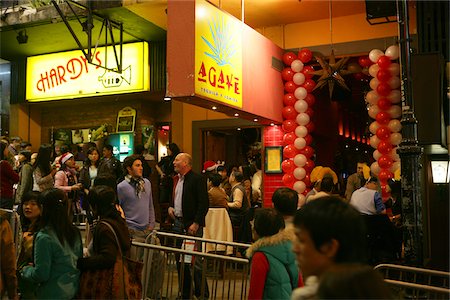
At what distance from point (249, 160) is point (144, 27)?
4.86m

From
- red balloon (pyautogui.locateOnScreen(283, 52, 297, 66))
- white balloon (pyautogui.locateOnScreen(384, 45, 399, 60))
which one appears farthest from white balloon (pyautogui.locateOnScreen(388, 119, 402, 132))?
red balloon (pyautogui.locateOnScreen(283, 52, 297, 66))

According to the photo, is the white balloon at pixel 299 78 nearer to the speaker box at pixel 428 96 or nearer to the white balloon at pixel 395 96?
the white balloon at pixel 395 96

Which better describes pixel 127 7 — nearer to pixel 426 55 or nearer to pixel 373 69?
pixel 373 69

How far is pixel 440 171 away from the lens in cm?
964

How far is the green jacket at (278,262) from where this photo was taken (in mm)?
3502

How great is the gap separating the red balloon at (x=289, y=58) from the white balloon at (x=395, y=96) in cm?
217


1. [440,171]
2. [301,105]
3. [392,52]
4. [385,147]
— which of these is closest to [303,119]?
[301,105]

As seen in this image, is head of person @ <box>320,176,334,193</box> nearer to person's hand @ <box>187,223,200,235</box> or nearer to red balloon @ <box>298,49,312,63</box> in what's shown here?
person's hand @ <box>187,223,200,235</box>

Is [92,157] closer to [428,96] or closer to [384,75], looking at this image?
[384,75]

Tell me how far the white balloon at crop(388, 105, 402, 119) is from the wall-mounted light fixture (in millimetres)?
1070

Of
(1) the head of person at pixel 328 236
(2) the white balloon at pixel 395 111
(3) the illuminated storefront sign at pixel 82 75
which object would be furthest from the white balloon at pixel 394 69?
(1) the head of person at pixel 328 236

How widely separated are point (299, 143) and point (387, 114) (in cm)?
187

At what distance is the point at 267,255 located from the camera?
11.6 ft

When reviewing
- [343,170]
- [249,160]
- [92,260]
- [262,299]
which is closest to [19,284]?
[92,260]
